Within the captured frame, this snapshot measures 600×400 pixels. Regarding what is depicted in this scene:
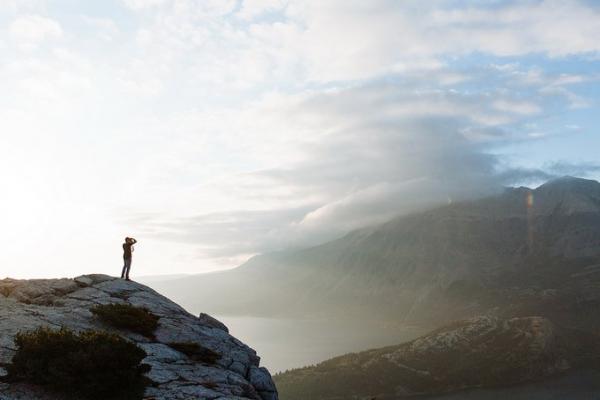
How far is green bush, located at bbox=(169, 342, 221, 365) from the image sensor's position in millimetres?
28839

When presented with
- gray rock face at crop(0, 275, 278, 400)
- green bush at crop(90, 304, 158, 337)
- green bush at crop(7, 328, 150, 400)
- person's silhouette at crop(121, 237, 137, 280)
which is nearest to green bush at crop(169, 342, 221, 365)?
gray rock face at crop(0, 275, 278, 400)

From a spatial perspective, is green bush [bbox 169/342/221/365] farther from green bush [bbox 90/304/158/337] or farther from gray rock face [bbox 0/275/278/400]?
green bush [bbox 90/304/158/337]

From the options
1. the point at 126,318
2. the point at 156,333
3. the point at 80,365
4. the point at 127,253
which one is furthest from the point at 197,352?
the point at 127,253

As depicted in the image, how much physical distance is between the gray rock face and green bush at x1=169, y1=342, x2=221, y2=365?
41cm

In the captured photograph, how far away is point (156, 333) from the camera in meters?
30.7

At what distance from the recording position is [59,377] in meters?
19.6

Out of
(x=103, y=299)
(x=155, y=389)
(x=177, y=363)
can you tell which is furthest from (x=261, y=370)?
(x=103, y=299)

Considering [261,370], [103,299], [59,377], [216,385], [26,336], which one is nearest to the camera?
[59,377]

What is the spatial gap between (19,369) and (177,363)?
8320mm

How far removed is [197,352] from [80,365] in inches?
409

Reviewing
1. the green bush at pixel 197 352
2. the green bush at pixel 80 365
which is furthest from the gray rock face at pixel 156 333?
the green bush at pixel 80 365

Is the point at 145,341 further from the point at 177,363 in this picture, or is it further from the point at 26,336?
the point at 26,336

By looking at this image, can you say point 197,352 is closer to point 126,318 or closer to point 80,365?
point 126,318

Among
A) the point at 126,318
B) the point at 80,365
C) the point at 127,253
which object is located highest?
the point at 127,253
